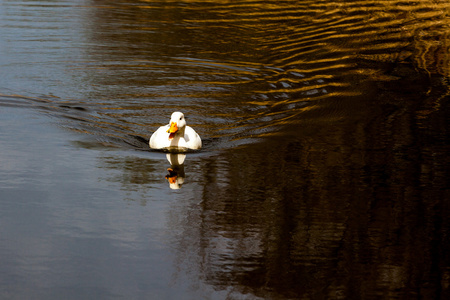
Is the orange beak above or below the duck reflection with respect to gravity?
above

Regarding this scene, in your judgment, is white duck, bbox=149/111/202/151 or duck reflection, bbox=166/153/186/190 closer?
duck reflection, bbox=166/153/186/190

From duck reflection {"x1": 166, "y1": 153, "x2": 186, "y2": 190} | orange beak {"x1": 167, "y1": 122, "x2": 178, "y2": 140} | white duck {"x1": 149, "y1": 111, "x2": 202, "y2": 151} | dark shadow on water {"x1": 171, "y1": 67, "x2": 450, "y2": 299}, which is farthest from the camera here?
→ white duck {"x1": 149, "y1": 111, "x2": 202, "y2": 151}

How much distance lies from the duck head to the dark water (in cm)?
41

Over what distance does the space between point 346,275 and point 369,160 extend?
374 cm

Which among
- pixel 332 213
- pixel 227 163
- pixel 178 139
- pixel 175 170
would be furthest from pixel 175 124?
pixel 332 213

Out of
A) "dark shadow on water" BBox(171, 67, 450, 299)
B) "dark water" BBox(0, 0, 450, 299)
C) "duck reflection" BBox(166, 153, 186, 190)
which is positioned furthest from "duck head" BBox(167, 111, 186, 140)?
"dark shadow on water" BBox(171, 67, 450, 299)

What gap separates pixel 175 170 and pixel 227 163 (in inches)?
28.5

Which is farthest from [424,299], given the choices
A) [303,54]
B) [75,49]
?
[75,49]

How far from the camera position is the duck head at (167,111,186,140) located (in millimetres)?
10672

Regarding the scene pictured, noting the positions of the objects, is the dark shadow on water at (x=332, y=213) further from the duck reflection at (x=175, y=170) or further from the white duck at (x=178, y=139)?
the white duck at (x=178, y=139)

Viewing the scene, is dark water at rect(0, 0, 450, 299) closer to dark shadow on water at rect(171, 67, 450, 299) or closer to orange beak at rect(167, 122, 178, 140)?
dark shadow on water at rect(171, 67, 450, 299)

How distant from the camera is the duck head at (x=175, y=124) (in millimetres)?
10672

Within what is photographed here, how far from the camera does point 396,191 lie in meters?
9.66

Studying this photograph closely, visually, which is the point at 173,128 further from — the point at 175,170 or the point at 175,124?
the point at 175,170
